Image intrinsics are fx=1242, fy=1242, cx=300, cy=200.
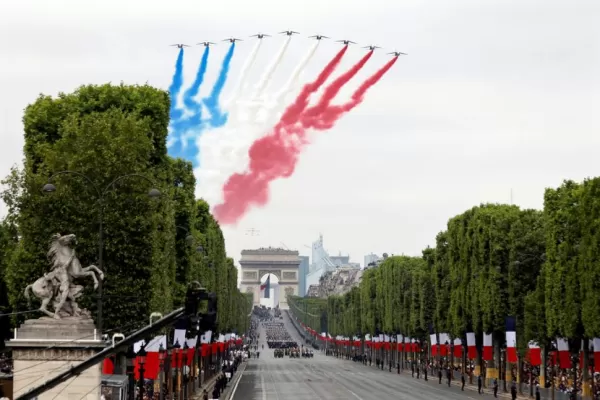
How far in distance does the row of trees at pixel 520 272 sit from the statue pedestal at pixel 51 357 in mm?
41158

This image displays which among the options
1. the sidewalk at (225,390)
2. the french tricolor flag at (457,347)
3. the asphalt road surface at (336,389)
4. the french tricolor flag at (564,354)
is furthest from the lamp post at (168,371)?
the french tricolor flag at (457,347)

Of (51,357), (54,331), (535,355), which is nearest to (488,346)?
(535,355)

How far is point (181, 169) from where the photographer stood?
112 m

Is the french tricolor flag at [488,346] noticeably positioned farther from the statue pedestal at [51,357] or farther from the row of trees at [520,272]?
the statue pedestal at [51,357]

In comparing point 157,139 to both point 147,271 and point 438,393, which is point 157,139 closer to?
point 147,271

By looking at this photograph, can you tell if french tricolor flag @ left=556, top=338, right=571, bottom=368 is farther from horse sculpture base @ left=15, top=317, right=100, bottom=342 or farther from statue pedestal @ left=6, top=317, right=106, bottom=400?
statue pedestal @ left=6, top=317, right=106, bottom=400

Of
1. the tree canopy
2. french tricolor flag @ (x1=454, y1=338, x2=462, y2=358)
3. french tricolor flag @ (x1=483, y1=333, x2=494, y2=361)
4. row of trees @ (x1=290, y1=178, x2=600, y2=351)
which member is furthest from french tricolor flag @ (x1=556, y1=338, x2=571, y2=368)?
french tricolor flag @ (x1=454, y1=338, x2=462, y2=358)

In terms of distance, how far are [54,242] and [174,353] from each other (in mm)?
44767

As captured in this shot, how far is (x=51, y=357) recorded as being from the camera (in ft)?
144

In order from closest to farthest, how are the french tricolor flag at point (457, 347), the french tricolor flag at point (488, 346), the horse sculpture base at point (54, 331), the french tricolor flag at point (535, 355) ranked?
1. the horse sculpture base at point (54, 331)
2. the french tricolor flag at point (535, 355)
3. the french tricolor flag at point (488, 346)
4. the french tricolor flag at point (457, 347)

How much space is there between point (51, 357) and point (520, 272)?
64.8 m

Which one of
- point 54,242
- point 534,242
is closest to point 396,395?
point 534,242

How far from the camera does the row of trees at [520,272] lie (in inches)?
3174

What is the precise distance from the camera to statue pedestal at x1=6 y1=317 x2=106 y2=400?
43281 millimetres
